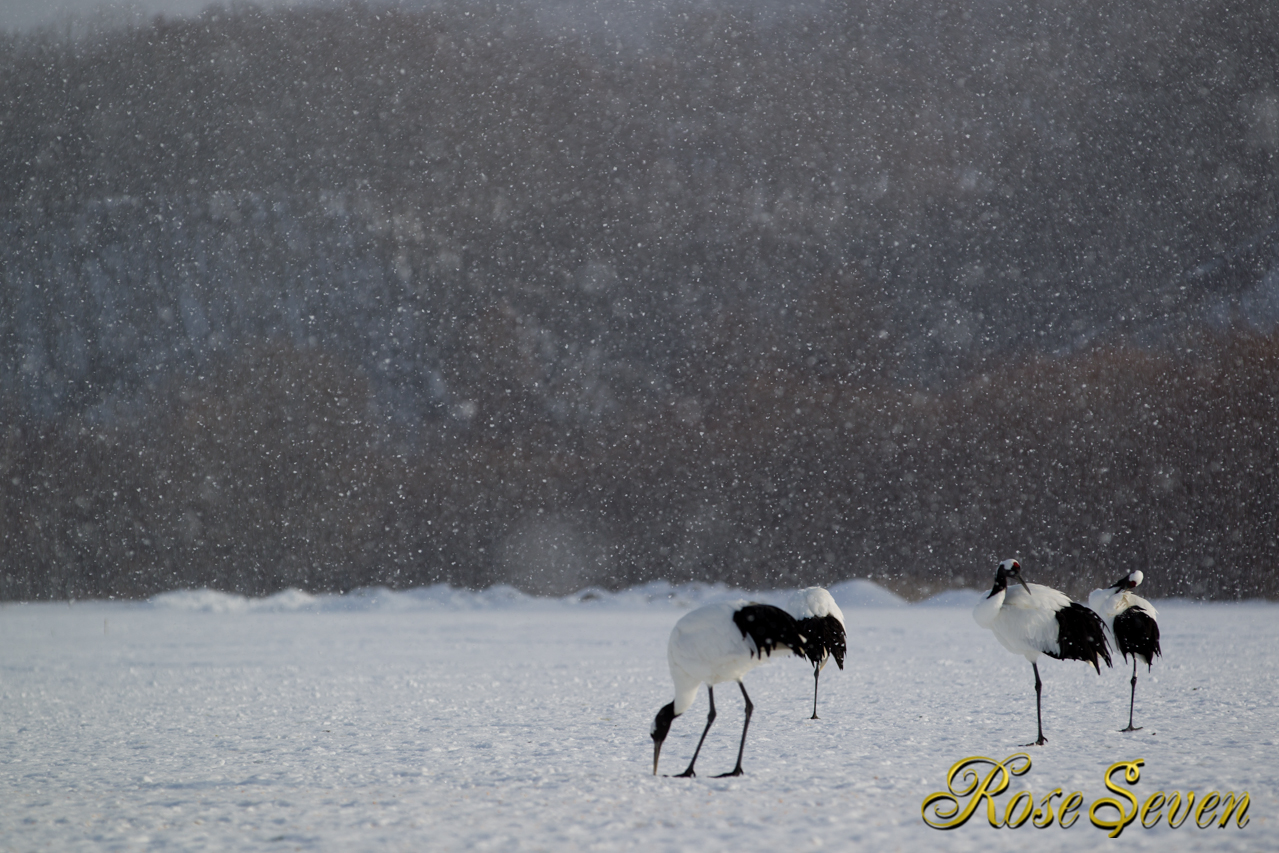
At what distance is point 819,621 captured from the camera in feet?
29.8

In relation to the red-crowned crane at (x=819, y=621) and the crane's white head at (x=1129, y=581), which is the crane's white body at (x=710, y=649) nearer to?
the red-crowned crane at (x=819, y=621)

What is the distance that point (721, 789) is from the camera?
19.1 ft

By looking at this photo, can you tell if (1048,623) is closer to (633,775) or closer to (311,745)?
(633,775)

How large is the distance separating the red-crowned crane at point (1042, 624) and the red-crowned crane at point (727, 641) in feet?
7.62

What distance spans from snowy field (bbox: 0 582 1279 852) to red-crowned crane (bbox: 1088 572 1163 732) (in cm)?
67

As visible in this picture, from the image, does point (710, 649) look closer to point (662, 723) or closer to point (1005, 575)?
point (662, 723)

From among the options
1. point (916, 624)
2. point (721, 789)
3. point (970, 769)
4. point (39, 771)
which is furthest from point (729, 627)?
point (916, 624)

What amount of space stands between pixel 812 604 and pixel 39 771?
253 inches

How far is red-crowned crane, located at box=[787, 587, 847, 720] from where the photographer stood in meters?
8.80

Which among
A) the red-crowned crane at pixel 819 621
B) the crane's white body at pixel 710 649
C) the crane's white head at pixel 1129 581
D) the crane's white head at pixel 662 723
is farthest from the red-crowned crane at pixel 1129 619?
the crane's white head at pixel 662 723

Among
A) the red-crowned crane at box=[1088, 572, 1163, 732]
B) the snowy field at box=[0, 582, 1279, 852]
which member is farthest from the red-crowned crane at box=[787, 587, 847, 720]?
the red-crowned crane at box=[1088, 572, 1163, 732]

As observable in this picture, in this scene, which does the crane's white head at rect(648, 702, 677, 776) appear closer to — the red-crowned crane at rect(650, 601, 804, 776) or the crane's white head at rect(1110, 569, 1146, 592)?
the red-crowned crane at rect(650, 601, 804, 776)

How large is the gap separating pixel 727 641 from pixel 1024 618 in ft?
9.46

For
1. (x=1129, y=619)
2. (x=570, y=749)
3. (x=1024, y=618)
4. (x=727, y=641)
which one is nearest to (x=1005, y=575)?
(x=1024, y=618)
